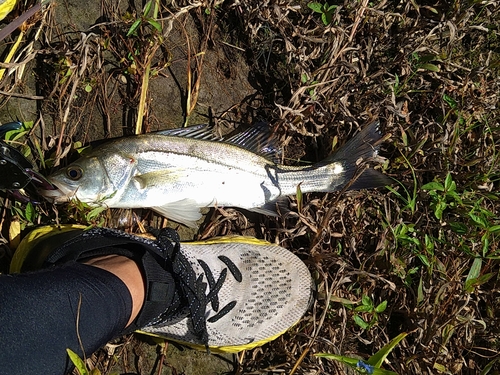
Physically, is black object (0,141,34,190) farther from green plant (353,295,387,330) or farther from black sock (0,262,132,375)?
green plant (353,295,387,330)

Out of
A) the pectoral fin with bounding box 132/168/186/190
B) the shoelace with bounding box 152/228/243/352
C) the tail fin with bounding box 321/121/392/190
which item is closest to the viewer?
the shoelace with bounding box 152/228/243/352

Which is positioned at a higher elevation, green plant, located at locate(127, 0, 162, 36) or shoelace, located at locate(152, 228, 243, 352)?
green plant, located at locate(127, 0, 162, 36)

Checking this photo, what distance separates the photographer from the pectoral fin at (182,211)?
134 inches

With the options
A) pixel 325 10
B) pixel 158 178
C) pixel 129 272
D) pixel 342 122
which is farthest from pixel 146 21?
pixel 129 272

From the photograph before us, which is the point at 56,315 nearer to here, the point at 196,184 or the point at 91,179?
the point at 91,179

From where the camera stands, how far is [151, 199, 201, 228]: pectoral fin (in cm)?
340

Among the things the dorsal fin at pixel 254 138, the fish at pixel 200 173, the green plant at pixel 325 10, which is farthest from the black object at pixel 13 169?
the green plant at pixel 325 10

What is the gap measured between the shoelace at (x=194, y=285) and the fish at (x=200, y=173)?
32cm

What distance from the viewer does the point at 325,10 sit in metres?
3.68

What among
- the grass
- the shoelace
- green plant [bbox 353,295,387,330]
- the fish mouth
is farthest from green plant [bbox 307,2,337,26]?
the fish mouth

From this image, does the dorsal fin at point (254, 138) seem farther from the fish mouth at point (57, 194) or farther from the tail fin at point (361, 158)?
the fish mouth at point (57, 194)

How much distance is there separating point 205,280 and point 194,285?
0.23 metres

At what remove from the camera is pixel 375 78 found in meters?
3.82

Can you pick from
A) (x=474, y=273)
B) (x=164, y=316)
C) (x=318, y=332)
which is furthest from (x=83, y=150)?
(x=474, y=273)
